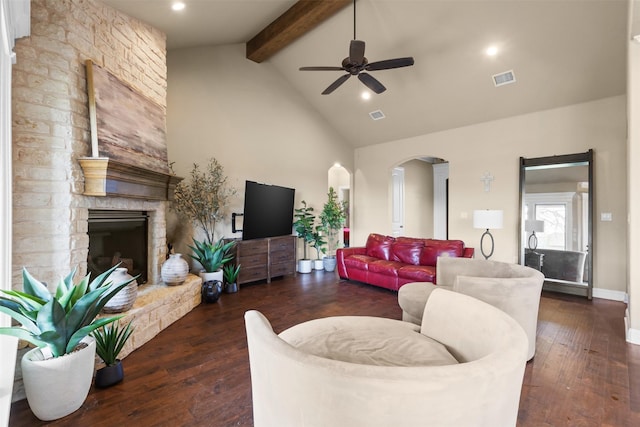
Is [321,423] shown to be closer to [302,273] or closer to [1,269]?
[1,269]

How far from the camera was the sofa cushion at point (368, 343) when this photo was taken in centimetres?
146

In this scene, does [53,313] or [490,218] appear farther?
[490,218]

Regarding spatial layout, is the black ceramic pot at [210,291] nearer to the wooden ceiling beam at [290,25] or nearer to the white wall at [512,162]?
the wooden ceiling beam at [290,25]

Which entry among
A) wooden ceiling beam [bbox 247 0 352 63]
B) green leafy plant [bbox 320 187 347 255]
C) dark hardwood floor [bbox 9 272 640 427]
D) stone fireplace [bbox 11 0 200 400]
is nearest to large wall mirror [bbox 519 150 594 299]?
dark hardwood floor [bbox 9 272 640 427]

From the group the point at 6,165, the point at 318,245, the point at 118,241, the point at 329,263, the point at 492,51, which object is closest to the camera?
the point at 6,165

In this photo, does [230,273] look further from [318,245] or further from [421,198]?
[421,198]

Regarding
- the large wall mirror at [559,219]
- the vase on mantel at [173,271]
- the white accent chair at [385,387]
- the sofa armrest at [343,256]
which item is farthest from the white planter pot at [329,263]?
the white accent chair at [385,387]

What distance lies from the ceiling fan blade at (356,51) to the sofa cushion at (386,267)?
2934 mm

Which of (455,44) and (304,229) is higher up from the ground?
(455,44)

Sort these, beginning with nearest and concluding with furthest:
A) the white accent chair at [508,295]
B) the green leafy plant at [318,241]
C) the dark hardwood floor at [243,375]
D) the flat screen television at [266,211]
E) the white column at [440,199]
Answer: the dark hardwood floor at [243,375]
the white accent chair at [508,295]
the flat screen television at [266,211]
the green leafy plant at [318,241]
the white column at [440,199]

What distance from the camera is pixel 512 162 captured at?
16.8 feet

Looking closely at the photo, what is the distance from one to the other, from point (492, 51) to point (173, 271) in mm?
5078

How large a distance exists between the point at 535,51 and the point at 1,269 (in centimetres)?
591

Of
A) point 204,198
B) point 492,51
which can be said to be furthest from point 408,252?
point 204,198
